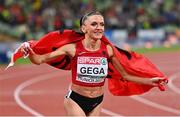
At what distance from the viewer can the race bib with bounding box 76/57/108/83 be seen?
6.00 meters

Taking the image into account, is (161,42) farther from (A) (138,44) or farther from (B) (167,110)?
(B) (167,110)

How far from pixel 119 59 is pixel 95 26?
581 millimetres

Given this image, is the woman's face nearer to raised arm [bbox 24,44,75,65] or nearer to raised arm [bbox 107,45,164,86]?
raised arm [bbox 24,44,75,65]

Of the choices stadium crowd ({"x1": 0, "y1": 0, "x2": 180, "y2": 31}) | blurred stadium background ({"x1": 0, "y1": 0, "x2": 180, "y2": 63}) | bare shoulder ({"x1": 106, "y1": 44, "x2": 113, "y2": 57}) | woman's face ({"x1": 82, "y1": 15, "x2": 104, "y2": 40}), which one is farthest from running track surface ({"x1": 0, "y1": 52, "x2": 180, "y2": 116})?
woman's face ({"x1": 82, "y1": 15, "x2": 104, "y2": 40})

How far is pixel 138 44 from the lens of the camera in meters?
23.7

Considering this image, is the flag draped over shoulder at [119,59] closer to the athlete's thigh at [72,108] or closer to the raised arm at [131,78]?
the raised arm at [131,78]

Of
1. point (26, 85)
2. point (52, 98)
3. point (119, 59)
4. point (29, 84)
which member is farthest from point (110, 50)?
point (29, 84)

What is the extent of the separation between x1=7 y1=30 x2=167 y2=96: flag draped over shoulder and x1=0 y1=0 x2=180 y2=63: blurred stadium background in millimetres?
11909

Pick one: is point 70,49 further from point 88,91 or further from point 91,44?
point 88,91

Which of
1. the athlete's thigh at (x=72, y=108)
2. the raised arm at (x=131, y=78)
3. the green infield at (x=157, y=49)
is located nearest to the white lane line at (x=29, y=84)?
the raised arm at (x=131, y=78)

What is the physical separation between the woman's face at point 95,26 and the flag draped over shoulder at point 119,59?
265 millimetres

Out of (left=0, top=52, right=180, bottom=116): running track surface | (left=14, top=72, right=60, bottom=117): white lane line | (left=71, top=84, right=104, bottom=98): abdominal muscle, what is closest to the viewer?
(left=71, top=84, right=104, bottom=98): abdominal muscle

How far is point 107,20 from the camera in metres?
24.0

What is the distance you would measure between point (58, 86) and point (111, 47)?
8.41m
